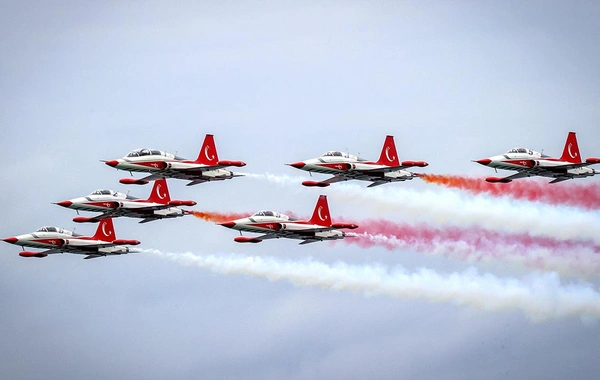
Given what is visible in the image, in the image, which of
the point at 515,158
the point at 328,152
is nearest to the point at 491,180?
the point at 515,158

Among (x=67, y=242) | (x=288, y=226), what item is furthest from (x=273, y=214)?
(x=67, y=242)

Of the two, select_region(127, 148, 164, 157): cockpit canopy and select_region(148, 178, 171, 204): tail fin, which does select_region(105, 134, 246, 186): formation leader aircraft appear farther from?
select_region(148, 178, 171, 204): tail fin

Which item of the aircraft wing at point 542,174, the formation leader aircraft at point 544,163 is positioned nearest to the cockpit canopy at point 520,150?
the formation leader aircraft at point 544,163

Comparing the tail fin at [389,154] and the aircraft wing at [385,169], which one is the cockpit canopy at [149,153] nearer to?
the aircraft wing at [385,169]

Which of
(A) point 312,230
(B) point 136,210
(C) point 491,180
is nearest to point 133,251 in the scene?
(B) point 136,210

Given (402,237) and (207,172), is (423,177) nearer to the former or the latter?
(402,237)

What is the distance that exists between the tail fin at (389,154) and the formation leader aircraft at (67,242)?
2283 centimetres

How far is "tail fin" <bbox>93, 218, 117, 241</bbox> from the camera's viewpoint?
161125 mm

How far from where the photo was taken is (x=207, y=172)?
15412cm

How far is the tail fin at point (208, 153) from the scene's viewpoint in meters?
154

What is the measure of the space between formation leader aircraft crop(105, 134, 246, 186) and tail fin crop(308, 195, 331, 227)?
7.14m

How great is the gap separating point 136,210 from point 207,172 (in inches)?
324

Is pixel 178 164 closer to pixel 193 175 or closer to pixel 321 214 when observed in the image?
pixel 193 175

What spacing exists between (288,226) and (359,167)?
774 centimetres
